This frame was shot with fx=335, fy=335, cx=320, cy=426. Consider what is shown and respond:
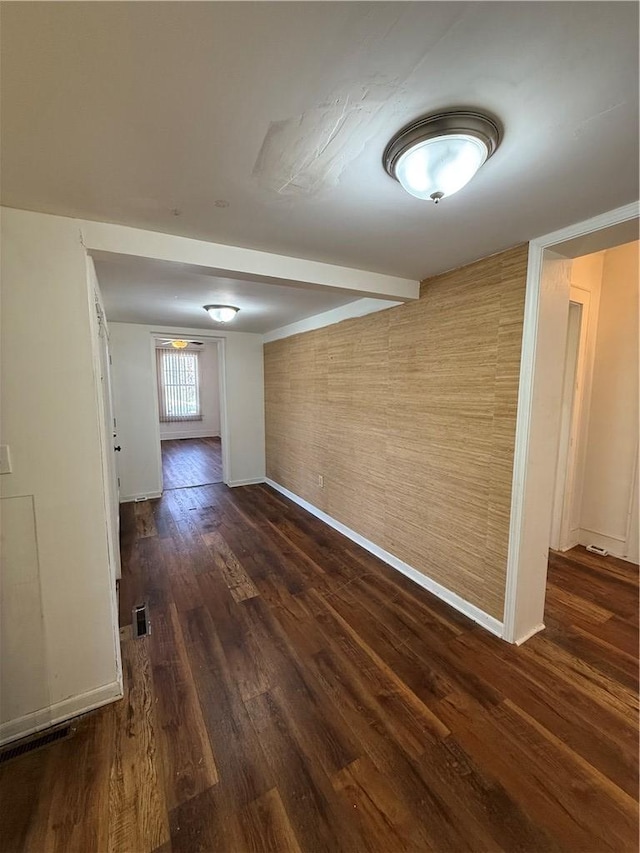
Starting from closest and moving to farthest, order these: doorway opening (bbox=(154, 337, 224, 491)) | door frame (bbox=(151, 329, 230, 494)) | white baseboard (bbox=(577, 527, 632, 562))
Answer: white baseboard (bbox=(577, 527, 632, 562))
door frame (bbox=(151, 329, 230, 494))
doorway opening (bbox=(154, 337, 224, 491))

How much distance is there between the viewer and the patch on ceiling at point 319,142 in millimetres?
917

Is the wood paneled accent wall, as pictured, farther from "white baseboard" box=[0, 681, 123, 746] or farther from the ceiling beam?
"white baseboard" box=[0, 681, 123, 746]

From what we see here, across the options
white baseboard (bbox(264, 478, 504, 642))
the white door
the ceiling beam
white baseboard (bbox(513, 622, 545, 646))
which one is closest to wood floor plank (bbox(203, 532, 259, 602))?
the white door

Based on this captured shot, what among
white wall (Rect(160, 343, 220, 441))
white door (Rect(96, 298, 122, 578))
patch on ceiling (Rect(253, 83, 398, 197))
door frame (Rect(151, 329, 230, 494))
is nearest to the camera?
patch on ceiling (Rect(253, 83, 398, 197))

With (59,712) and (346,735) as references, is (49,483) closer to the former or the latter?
(59,712)

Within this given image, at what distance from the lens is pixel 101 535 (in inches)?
63.9

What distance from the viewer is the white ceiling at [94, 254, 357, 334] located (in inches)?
88.8

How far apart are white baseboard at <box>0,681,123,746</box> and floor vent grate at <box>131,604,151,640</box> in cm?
43

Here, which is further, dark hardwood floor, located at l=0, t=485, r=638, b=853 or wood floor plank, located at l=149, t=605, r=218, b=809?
wood floor plank, located at l=149, t=605, r=218, b=809

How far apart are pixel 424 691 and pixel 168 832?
120 centimetres

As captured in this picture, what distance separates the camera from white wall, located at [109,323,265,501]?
14.4 feet

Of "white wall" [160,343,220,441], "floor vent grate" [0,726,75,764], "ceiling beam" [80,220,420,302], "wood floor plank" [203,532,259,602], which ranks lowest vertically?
"floor vent grate" [0,726,75,764]

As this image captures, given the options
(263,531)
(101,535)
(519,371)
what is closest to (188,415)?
(263,531)

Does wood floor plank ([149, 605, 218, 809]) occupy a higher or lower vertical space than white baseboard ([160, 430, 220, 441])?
lower
